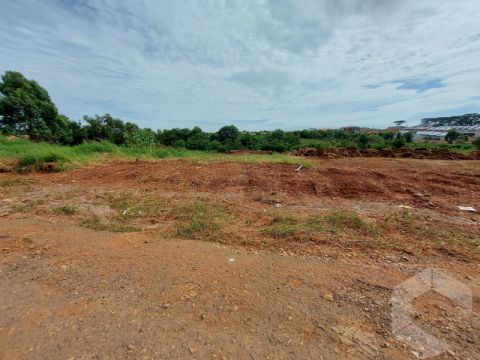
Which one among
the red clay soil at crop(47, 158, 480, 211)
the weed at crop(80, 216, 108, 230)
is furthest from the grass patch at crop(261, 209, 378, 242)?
the weed at crop(80, 216, 108, 230)

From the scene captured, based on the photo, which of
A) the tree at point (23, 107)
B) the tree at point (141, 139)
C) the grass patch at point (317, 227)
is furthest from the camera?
the tree at point (23, 107)

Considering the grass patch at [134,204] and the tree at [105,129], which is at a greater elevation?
the tree at [105,129]

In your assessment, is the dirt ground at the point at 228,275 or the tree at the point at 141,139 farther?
the tree at the point at 141,139

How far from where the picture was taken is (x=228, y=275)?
240 cm

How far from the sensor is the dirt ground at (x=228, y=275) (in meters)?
1.66

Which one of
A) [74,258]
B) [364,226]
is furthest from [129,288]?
[364,226]

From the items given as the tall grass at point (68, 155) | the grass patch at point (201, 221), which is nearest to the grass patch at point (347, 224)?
the grass patch at point (201, 221)

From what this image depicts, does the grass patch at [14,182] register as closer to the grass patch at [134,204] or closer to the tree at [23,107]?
the grass patch at [134,204]

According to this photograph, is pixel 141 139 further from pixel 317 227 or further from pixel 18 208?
pixel 317 227

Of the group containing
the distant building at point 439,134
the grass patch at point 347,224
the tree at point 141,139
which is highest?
the tree at point 141,139

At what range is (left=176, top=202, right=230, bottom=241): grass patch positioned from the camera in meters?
3.34

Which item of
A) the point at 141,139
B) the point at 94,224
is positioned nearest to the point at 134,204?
the point at 94,224

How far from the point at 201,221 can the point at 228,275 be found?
147cm

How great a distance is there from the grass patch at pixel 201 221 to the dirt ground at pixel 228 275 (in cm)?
3
